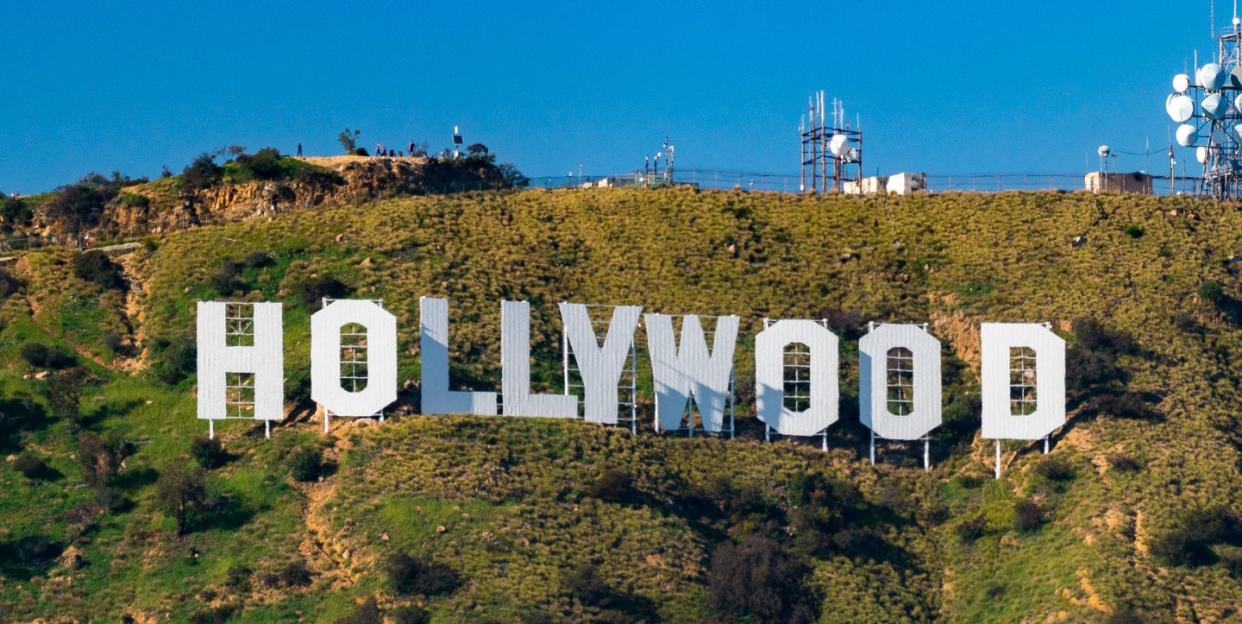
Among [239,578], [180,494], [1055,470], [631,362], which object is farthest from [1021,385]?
[180,494]

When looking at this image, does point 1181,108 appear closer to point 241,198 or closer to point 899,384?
point 899,384

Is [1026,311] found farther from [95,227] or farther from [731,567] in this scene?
[95,227]

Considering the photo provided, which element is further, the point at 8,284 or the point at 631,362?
the point at 8,284

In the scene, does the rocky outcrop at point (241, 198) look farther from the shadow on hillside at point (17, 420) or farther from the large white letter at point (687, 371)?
the large white letter at point (687, 371)

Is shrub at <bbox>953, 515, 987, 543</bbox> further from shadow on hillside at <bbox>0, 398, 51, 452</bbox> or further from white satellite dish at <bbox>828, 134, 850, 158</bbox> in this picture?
shadow on hillside at <bbox>0, 398, 51, 452</bbox>

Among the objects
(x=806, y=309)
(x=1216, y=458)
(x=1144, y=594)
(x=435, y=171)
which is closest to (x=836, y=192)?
(x=806, y=309)
